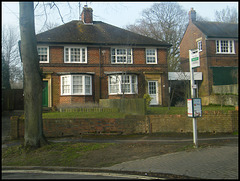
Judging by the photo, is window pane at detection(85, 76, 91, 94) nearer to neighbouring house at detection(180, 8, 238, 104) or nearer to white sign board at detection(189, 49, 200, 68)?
neighbouring house at detection(180, 8, 238, 104)

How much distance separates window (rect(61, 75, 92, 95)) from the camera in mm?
21625

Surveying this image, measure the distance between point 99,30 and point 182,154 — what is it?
1986 cm

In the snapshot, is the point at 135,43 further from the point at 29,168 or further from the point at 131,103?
the point at 29,168

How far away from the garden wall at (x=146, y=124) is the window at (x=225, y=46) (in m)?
16.3

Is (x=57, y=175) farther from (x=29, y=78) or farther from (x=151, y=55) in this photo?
(x=151, y=55)

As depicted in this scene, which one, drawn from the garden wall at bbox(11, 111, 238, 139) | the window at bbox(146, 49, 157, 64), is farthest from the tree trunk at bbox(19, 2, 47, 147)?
the window at bbox(146, 49, 157, 64)

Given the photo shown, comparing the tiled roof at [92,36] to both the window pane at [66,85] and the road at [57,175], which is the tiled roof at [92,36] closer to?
the window pane at [66,85]

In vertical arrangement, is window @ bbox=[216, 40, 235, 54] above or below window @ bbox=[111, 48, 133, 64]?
above

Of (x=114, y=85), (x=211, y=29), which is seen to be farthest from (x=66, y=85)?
(x=211, y=29)

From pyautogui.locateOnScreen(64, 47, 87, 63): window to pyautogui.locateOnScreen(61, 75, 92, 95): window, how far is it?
1745 millimetres

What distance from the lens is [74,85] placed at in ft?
71.4

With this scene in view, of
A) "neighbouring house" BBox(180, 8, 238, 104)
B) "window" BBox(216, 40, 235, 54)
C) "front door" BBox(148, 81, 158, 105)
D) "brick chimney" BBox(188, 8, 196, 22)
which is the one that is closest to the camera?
"front door" BBox(148, 81, 158, 105)

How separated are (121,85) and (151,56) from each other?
4466mm

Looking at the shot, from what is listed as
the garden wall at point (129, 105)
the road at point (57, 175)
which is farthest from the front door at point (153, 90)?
the road at point (57, 175)
